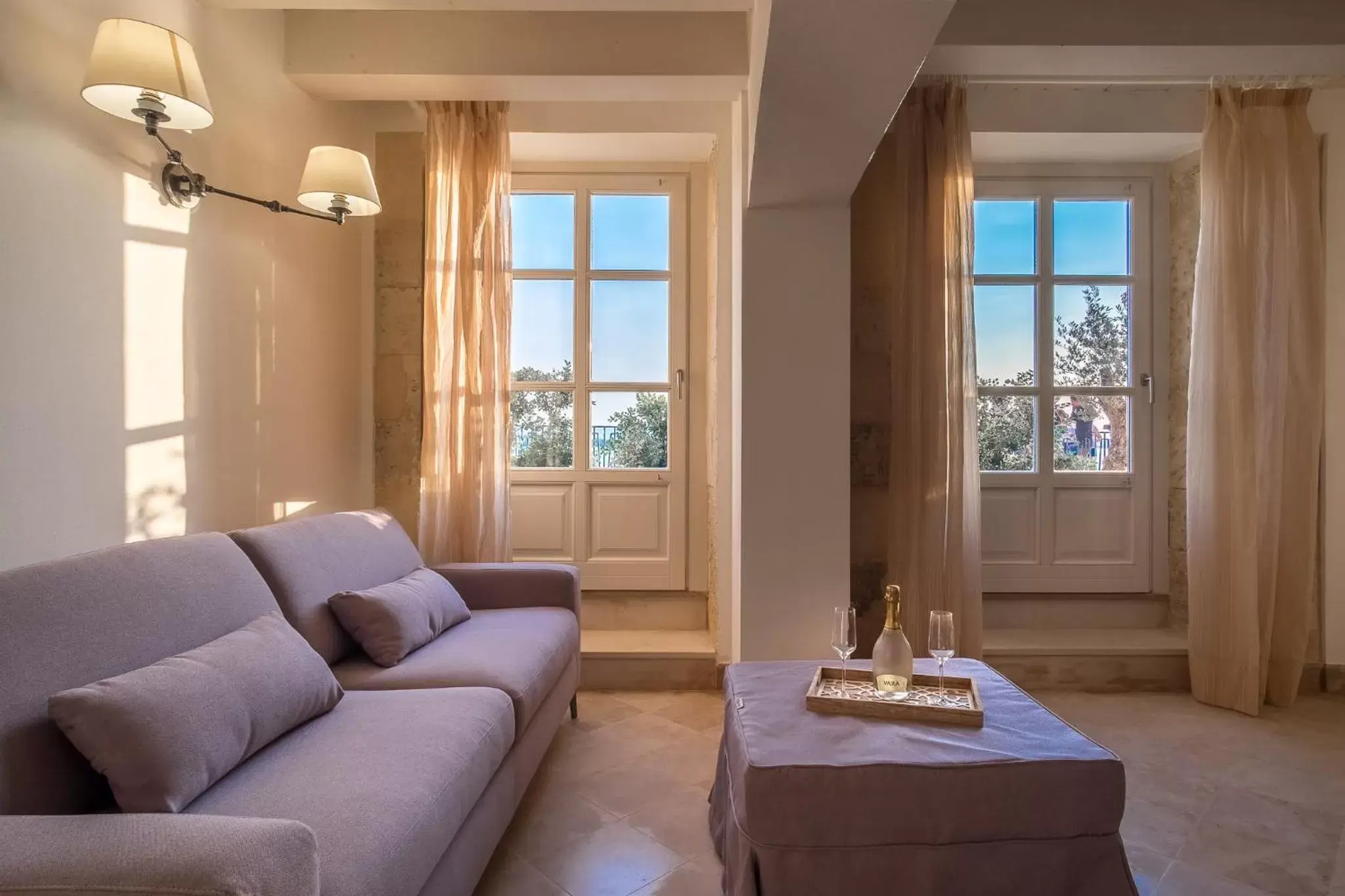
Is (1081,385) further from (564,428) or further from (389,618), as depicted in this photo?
(389,618)

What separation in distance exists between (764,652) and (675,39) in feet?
7.96

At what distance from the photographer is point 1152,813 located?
2.32 meters

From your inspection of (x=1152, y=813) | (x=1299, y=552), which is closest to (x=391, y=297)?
(x=1152, y=813)

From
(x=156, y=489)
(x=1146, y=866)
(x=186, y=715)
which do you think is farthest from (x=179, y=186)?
(x=1146, y=866)

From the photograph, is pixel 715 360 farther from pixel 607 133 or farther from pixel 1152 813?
pixel 1152 813

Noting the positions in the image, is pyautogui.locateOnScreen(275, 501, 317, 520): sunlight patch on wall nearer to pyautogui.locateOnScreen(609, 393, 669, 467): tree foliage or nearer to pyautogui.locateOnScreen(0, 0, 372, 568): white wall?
pyautogui.locateOnScreen(0, 0, 372, 568): white wall

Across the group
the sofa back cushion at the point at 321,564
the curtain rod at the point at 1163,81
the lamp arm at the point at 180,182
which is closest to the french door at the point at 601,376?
the sofa back cushion at the point at 321,564

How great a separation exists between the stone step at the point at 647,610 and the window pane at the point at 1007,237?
2245 mm

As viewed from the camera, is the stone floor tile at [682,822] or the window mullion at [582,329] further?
the window mullion at [582,329]

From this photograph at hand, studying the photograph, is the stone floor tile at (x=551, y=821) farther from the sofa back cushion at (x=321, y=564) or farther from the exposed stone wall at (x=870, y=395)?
the exposed stone wall at (x=870, y=395)

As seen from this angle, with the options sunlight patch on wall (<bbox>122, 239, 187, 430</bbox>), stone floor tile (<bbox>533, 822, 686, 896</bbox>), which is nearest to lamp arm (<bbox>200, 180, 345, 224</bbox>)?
sunlight patch on wall (<bbox>122, 239, 187, 430</bbox>)

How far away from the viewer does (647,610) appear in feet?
12.7

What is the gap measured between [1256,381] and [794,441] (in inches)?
83.0

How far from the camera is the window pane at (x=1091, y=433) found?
3.80m
